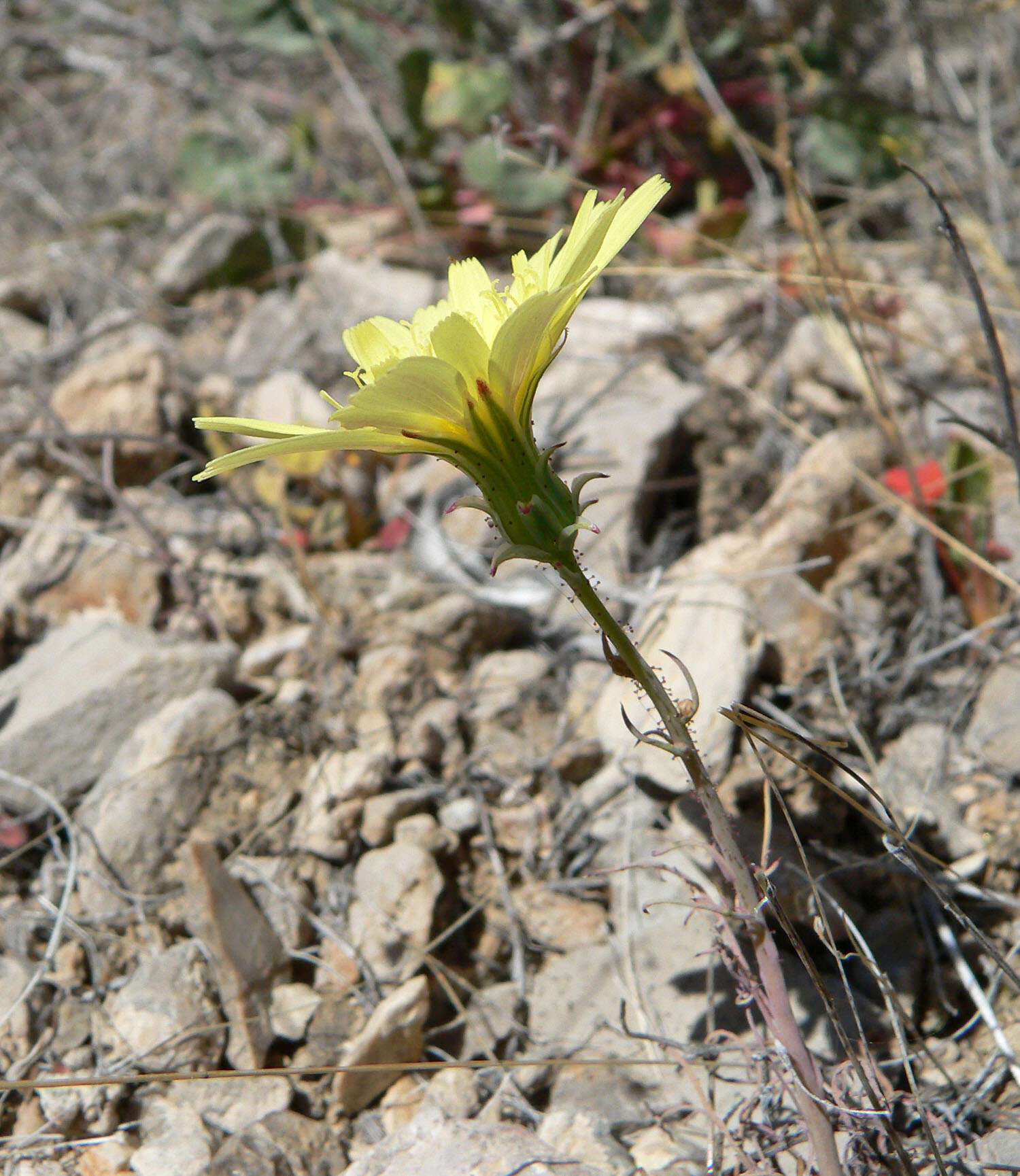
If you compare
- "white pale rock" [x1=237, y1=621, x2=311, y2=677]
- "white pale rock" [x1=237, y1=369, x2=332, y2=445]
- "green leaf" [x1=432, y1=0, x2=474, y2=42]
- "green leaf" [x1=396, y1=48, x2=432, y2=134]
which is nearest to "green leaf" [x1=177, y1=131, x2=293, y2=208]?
"green leaf" [x1=396, y1=48, x2=432, y2=134]

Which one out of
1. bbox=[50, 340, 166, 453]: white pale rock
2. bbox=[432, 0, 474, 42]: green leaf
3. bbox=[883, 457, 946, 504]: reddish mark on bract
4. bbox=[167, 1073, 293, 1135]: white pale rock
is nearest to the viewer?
bbox=[167, 1073, 293, 1135]: white pale rock

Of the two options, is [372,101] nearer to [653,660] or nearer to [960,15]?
[960,15]

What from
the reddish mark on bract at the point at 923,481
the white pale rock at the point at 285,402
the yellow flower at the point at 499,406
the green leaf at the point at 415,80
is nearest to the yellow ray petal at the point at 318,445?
the yellow flower at the point at 499,406

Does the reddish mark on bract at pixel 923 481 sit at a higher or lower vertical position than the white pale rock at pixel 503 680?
higher

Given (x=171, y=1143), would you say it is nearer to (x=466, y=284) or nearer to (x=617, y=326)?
(x=466, y=284)

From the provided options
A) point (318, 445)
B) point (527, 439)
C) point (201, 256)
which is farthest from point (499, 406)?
point (201, 256)

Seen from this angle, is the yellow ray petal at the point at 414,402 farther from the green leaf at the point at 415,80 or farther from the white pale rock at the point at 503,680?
the green leaf at the point at 415,80

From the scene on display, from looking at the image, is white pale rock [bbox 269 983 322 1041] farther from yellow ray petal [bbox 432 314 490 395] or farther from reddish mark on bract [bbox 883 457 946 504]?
reddish mark on bract [bbox 883 457 946 504]

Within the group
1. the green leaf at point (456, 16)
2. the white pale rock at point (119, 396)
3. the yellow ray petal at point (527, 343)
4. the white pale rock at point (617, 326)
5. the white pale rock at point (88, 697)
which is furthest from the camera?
the green leaf at point (456, 16)
